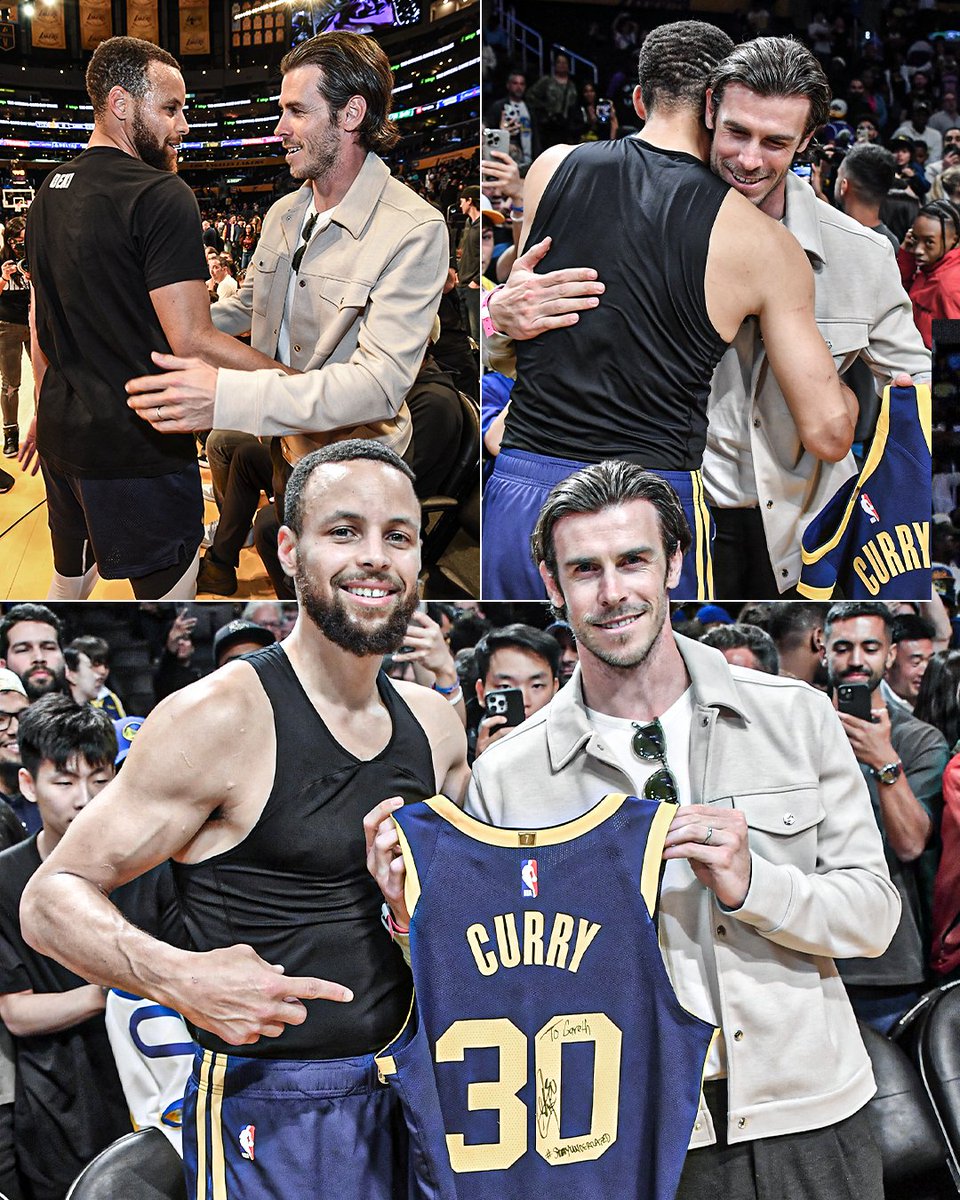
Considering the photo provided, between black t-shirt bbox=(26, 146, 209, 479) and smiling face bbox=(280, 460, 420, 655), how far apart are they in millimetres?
746

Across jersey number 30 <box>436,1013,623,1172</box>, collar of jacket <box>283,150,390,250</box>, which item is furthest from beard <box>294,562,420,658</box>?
collar of jacket <box>283,150,390,250</box>

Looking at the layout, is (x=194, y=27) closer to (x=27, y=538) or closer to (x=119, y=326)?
(x=119, y=326)

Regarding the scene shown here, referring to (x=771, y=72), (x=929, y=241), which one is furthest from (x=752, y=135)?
(x=929, y=241)

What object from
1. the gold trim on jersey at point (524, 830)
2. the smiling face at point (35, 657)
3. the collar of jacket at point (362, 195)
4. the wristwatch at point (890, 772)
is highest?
the collar of jacket at point (362, 195)

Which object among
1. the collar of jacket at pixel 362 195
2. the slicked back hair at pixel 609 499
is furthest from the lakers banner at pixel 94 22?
the slicked back hair at pixel 609 499

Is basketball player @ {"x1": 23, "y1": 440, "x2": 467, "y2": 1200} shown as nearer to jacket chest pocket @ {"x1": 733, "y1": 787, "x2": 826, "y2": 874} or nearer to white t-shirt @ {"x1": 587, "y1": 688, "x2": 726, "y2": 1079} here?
white t-shirt @ {"x1": 587, "y1": 688, "x2": 726, "y2": 1079}

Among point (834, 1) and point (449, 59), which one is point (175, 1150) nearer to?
point (449, 59)

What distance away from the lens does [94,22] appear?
2.81 meters

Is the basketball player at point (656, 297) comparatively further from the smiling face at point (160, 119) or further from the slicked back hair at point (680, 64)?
the smiling face at point (160, 119)

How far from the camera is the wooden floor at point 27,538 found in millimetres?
2812

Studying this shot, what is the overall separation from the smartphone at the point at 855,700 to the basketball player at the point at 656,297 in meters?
0.68

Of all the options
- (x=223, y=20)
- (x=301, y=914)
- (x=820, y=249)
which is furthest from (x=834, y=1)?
(x=301, y=914)

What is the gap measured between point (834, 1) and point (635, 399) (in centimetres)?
145

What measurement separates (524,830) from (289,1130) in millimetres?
638
